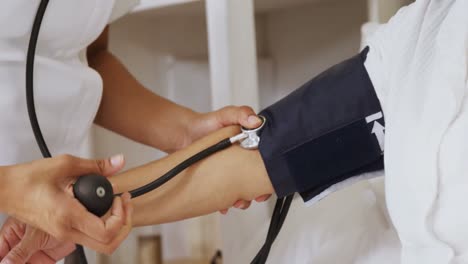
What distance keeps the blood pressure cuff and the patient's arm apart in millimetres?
30

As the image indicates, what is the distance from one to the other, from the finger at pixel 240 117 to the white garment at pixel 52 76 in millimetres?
175

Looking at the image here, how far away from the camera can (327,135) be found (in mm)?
708

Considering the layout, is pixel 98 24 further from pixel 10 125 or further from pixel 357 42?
pixel 357 42

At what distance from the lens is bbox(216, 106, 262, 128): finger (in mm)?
764

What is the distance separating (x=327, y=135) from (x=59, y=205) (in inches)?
11.8

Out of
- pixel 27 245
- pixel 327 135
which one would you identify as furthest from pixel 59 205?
pixel 327 135

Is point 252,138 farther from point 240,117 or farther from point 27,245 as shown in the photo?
point 27,245

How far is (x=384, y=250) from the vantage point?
75 cm

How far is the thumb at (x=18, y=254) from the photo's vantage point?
72cm

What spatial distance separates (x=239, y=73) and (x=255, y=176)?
18.6 inches

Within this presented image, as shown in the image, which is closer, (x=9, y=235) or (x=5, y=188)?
(x=5, y=188)

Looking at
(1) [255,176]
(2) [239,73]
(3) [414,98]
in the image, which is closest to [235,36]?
(2) [239,73]

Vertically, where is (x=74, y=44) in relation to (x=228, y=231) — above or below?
above

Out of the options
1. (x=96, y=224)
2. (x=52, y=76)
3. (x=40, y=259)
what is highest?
(x=52, y=76)
